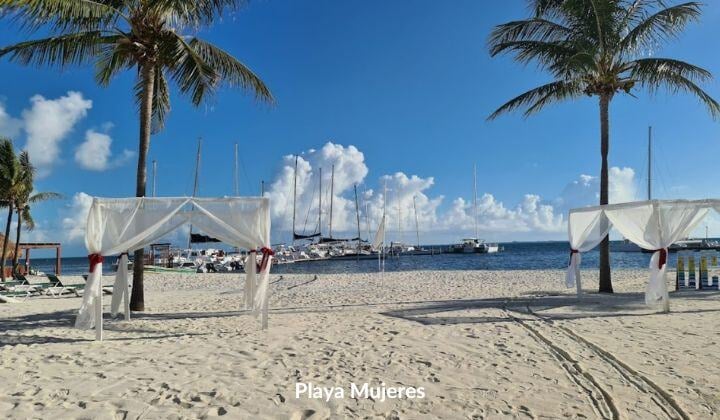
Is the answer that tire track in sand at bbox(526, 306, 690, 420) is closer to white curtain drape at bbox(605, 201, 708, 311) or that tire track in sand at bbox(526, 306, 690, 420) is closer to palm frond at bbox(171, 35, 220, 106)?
white curtain drape at bbox(605, 201, 708, 311)

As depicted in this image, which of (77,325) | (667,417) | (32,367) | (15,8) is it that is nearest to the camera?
(667,417)

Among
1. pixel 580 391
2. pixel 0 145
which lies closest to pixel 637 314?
pixel 580 391

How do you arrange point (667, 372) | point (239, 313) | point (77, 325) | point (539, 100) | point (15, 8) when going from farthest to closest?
point (539, 100) → point (239, 313) → point (77, 325) → point (15, 8) → point (667, 372)

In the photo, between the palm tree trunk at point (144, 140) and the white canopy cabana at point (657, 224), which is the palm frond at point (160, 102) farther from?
the white canopy cabana at point (657, 224)

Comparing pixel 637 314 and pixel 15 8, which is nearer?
pixel 15 8

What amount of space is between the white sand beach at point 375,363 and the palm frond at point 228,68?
17.6ft

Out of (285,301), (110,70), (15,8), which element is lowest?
(285,301)

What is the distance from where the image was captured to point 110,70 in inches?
445

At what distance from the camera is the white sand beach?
4191mm

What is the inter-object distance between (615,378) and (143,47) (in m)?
9.74

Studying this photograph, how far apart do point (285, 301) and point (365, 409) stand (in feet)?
27.4

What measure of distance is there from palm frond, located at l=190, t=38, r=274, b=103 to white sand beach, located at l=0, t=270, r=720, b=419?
5.38m

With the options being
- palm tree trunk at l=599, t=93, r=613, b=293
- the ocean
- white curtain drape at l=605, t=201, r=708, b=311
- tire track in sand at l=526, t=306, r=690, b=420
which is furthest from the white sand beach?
the ocean

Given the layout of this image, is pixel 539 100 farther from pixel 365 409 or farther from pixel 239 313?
pixel 365 409
